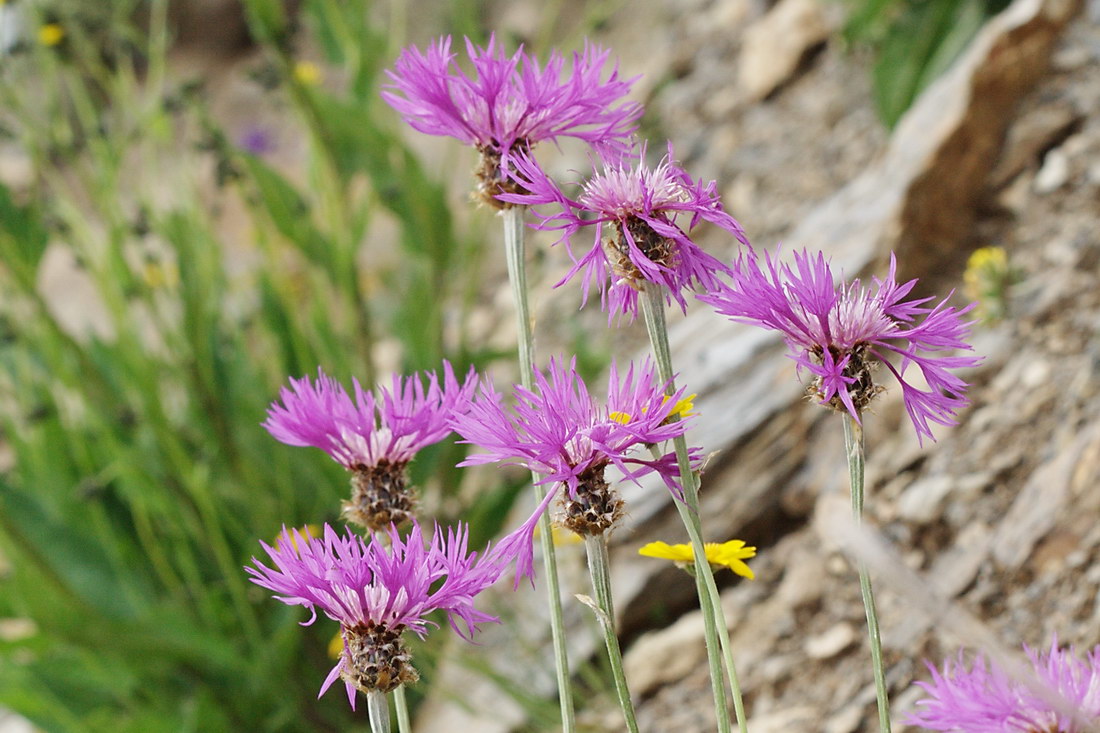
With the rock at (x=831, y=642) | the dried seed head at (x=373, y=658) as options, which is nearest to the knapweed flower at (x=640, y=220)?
the dried seed head at (x=373, y=658)

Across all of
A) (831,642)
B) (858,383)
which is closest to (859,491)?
(858,383)

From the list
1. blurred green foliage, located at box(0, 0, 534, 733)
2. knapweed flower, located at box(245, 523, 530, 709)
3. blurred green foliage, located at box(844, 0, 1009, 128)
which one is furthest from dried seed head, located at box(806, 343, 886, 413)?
blurred green foliage, located at box(844, 0, 1009, 128)

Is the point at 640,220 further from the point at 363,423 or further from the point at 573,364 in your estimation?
the point at 363,423

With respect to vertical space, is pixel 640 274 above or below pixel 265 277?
below

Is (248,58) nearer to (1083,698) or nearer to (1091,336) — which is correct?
(1091,336)

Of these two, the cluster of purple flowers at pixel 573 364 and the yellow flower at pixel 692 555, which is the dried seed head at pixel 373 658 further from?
the yellow flower at pixel 692 555

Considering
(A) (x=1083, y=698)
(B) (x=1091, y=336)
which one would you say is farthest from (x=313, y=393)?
(B) (x=1091, y=336)

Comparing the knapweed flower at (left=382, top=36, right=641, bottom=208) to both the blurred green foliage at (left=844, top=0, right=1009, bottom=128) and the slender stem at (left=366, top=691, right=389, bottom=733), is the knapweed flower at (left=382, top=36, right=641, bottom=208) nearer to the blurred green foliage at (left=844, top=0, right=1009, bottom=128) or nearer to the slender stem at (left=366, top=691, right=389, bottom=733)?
the slender stem at (left=366, top=691, right=389, bottom=733)
